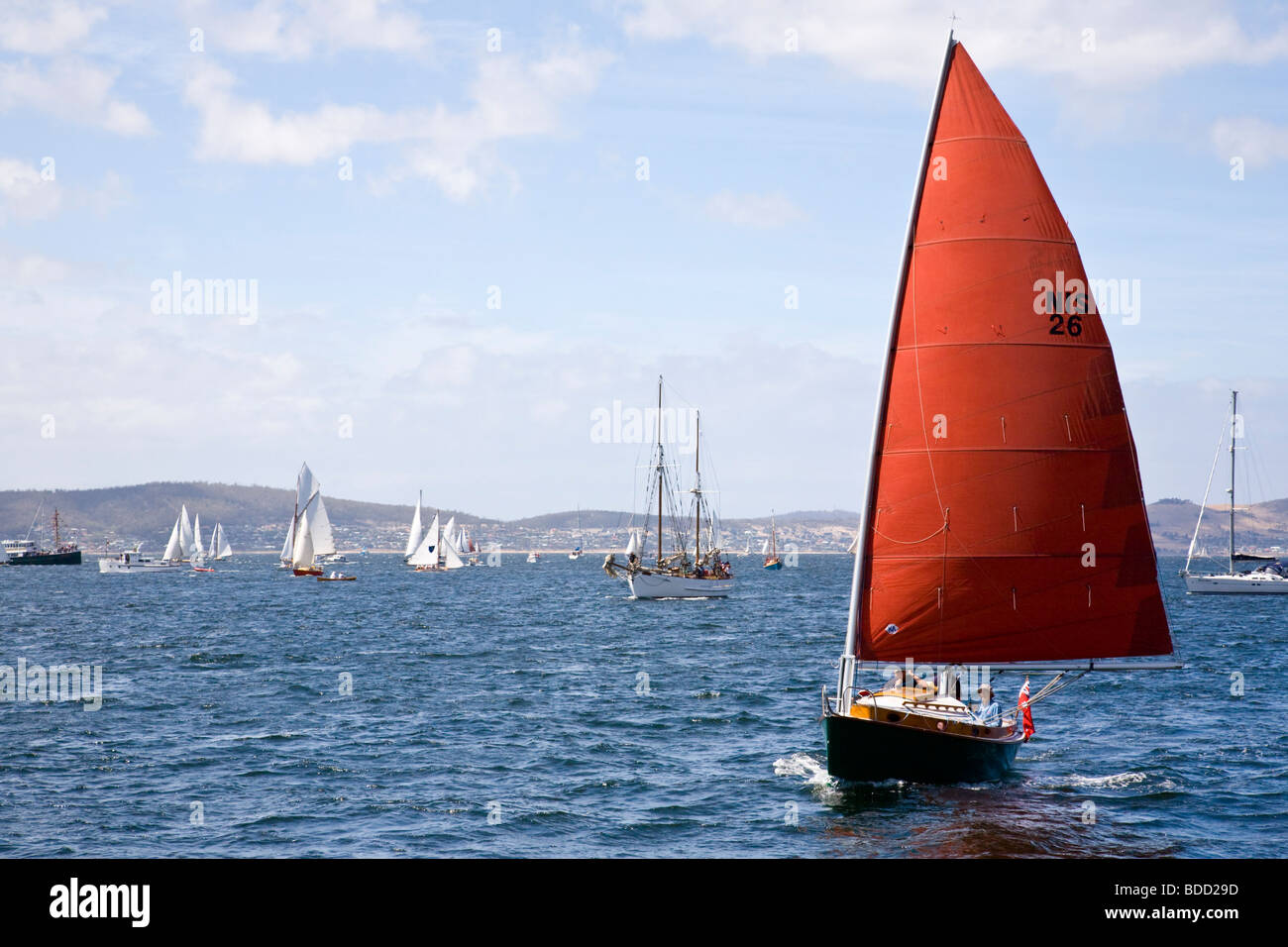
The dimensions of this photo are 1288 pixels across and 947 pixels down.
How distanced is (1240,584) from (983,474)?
109 m

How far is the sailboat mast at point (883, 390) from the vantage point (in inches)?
941

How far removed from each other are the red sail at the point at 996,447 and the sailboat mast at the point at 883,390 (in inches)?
2.8

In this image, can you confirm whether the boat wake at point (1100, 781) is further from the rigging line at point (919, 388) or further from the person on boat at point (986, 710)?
the rigging line at point (919, 388)

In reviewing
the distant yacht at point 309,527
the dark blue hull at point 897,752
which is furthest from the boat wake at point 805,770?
the distant yacht at point 309,527

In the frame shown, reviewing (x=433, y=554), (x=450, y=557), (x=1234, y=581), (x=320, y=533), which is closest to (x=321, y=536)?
(x=320, y=533)

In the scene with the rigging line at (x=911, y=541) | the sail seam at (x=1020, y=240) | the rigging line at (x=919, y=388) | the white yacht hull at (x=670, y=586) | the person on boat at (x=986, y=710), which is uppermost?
the sail seam at (x=1020, y=240)

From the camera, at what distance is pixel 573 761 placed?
97.2ft

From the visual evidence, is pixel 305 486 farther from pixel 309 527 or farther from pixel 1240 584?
pixel 1240 584

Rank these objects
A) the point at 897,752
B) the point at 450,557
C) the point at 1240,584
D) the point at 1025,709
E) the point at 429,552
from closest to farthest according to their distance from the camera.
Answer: the point at 897,752
the point at 1025,709
the point at 1240,584
the point at 429,552
the point at 450,557

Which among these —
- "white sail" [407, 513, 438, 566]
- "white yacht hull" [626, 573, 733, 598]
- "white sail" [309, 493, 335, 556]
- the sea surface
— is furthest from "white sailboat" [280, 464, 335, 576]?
the sea surface

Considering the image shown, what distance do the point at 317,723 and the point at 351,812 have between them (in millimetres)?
12413
